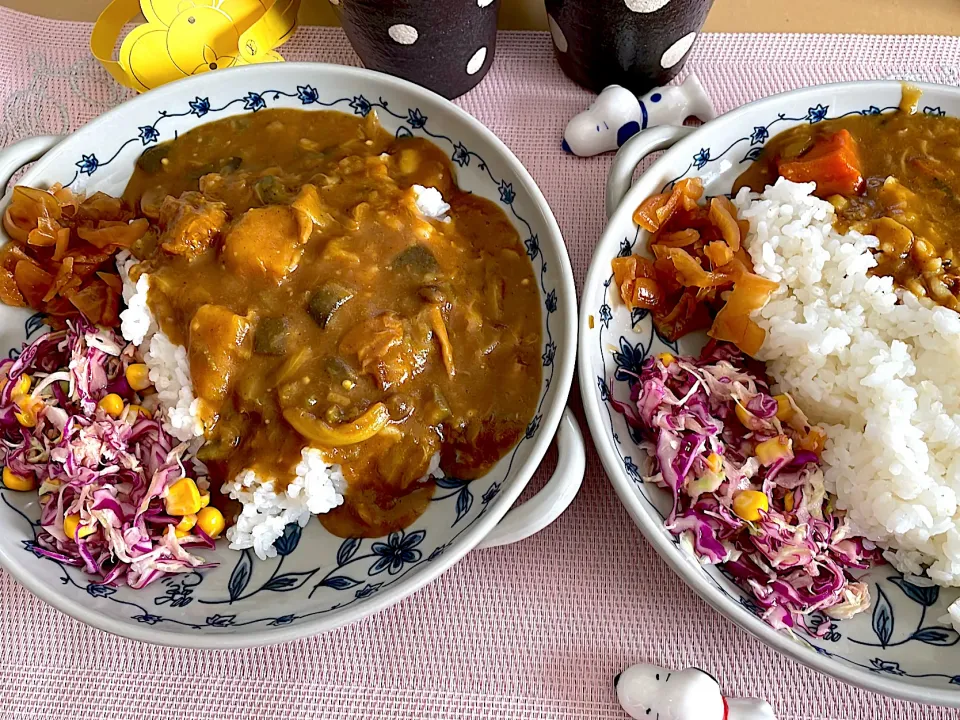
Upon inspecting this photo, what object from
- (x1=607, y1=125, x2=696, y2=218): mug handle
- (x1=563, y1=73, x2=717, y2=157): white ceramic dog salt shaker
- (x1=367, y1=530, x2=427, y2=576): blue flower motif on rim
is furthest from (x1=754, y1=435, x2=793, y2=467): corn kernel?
(x1=563, y1=73, x2=717, y2=157): white ceramic dog salt shaker

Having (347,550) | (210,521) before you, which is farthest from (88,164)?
(347,550)

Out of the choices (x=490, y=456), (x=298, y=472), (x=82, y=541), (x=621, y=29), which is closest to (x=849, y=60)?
(x=621, y=29)

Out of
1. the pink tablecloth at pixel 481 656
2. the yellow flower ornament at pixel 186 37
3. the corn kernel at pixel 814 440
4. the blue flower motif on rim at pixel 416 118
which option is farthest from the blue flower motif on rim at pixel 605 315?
the yellow flower ornament at pixel 186 37

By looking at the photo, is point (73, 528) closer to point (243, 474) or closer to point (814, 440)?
point (243, 474)

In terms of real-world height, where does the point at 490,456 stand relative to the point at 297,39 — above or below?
below

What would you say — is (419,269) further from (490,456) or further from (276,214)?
(490,456)
